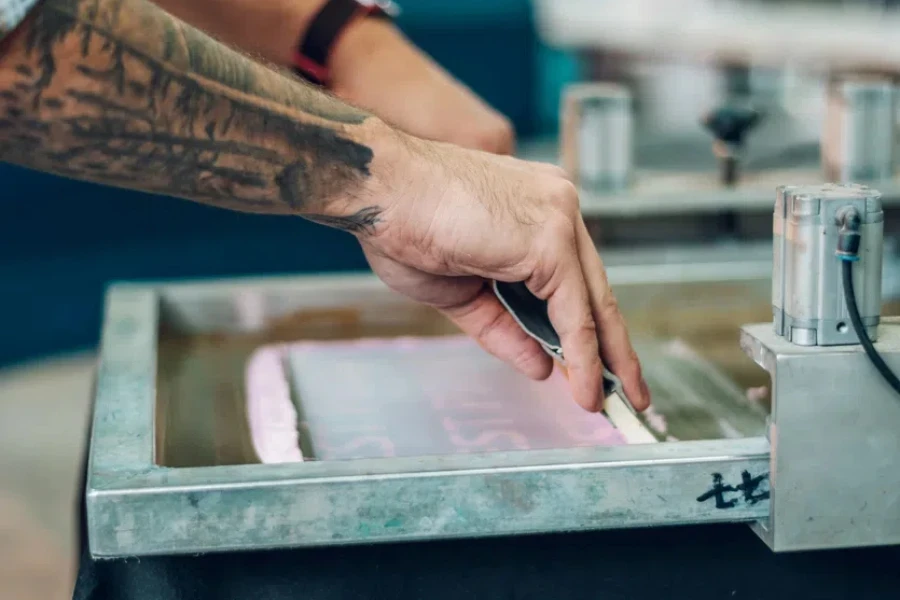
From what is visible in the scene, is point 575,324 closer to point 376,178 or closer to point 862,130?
point 376,178

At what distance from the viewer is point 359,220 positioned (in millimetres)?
941

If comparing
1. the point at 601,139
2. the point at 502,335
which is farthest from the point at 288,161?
the point at 601,139

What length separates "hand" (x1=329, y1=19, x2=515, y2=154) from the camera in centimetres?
150

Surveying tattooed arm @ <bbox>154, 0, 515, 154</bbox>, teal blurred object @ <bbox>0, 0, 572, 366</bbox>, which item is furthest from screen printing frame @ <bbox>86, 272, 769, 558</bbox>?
teal blurred object @ <bbox>0, 0, 572, 366</bbox>

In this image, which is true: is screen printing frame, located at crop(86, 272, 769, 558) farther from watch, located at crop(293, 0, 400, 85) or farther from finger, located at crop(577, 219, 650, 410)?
watch, located at crop(293, 0, 400, 85)

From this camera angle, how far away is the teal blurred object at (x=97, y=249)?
336 cm

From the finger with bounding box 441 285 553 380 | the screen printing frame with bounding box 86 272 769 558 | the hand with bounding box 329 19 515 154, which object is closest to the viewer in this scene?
the screen printing frame with bounding box 86 272 769 558

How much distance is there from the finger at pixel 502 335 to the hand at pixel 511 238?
0.27ft

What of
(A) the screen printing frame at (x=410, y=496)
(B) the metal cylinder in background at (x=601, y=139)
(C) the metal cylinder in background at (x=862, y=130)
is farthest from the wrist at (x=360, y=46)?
(A) the screen printing frame at (x=410, y=496)

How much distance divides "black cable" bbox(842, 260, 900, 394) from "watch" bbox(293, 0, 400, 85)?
939mm

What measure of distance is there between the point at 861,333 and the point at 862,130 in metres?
1.02

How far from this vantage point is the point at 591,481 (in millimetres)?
803

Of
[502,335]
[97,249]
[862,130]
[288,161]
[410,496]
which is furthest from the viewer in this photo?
[97,249]

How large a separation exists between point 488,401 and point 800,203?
16.8 inches
